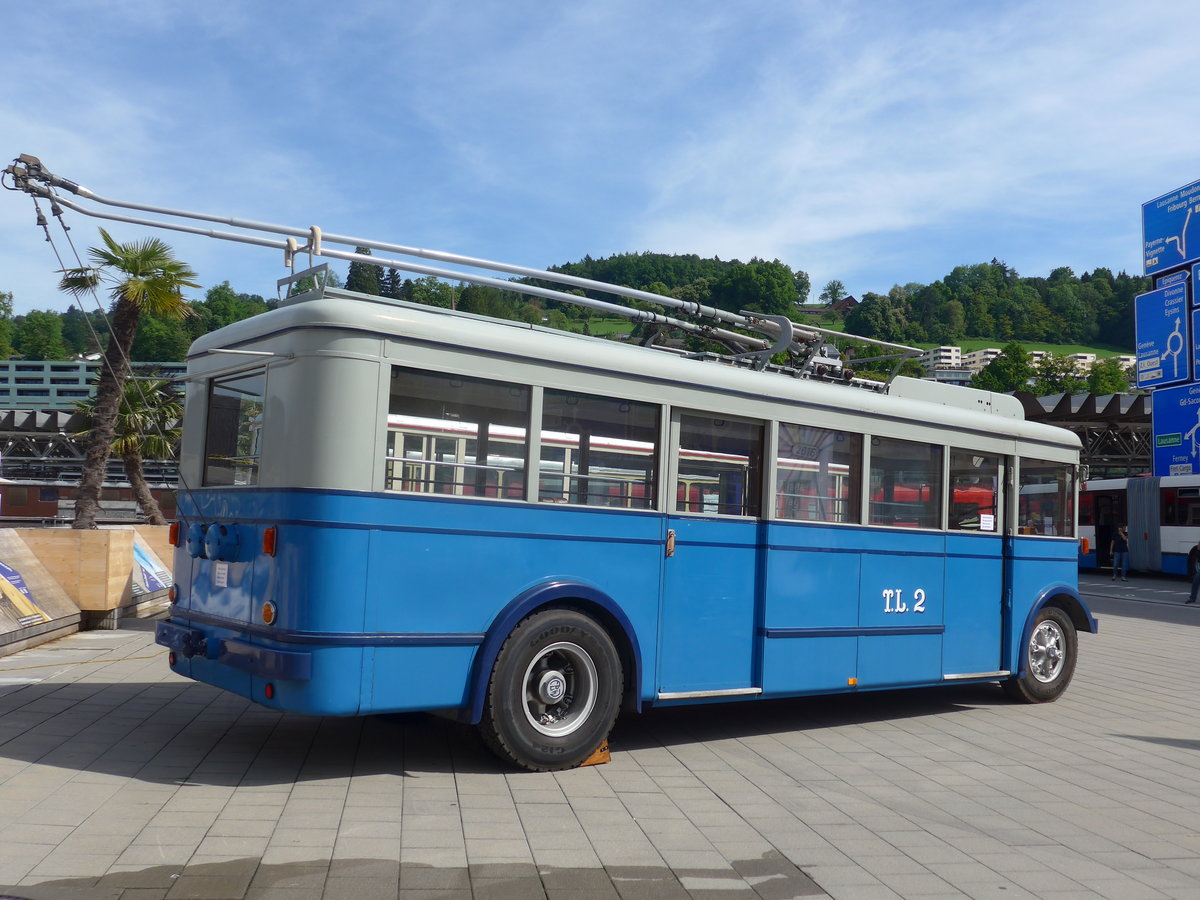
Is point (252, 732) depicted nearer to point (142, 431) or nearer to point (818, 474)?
point (818, 474)

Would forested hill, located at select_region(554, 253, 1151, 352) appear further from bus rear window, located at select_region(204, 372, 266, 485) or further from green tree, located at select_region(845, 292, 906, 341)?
bus rear window, located at select_region(204, 372, 266, 485)

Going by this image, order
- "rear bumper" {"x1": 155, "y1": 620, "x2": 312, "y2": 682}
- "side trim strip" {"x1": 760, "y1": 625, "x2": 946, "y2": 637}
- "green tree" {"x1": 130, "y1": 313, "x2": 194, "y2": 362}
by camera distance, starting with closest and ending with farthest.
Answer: "rear bumper" {"x1": 155, "y1": 620, "x2": 312, "y2": 682} → "side trim strip" {"x1": 760, "y1": 625, "x2": 946, "y2": 637} → "green tree" {"x1": 130, "y1": 313, "x2": 194, "y2": 362}

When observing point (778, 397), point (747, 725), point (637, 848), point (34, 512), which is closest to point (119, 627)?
point (747, 725)

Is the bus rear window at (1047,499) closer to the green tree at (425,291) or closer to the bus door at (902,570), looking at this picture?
the bus door at (902,570)

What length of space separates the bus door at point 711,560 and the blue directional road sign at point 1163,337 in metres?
32.3

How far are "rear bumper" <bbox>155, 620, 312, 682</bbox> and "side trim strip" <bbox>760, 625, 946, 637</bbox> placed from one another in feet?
11.1

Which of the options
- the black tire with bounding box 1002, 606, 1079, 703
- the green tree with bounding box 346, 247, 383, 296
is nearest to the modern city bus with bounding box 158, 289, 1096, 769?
the green tree with bounding box 346, 247, 383, 296

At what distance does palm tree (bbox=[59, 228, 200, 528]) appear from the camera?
17344 mm

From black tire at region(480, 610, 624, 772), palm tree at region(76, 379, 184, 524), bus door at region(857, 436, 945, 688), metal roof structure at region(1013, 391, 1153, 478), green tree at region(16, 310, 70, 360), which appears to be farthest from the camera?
green tree at region(16, 310, 70, 360)

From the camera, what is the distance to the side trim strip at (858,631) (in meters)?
7.90

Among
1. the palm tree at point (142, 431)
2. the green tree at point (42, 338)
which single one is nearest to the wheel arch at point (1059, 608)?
the palm tree at point (142, 431)

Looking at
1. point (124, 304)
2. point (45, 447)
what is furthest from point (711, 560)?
point (45, 447)

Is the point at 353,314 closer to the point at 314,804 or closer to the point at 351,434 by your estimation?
the point at 351,434

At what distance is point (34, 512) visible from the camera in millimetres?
49625
